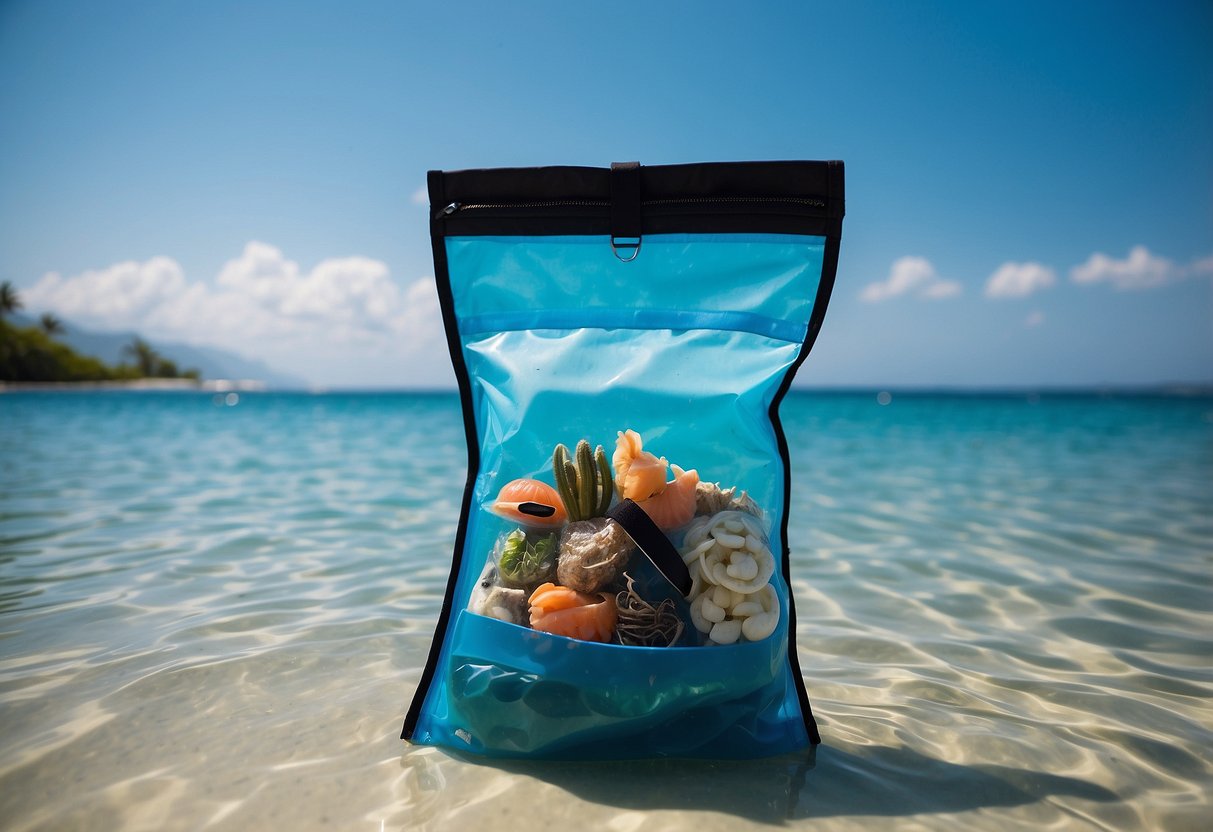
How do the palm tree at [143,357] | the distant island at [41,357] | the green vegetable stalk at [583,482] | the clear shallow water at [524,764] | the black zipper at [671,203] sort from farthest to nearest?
the palm tree at [143,357], the distant island at [41,357], the black zipper at [671,203], the green vegetable stalk at [583,482], the clear shallow water at [524,764]

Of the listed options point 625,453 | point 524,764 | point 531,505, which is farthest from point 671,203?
point 524,764

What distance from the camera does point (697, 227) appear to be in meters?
2.10

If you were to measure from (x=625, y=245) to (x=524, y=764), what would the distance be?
146 centimetres

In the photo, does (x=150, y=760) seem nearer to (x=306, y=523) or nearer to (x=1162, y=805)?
(x=1162, y=805)

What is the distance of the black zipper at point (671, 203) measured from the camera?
6.67 ft

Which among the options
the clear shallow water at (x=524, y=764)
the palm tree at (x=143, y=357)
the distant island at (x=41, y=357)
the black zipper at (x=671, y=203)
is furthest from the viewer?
the palm tree at (x=143, y=357)

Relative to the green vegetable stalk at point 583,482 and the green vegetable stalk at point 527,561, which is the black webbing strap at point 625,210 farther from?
the green vegetable stalk at point 527,561

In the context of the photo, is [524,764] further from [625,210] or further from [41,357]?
[41,357]

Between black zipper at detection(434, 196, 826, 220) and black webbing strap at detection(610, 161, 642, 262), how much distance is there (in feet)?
0.10

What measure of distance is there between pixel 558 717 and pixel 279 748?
2.93 feet

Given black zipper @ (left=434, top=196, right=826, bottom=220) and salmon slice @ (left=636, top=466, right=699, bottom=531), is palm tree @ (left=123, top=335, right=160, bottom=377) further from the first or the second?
salmon slice @ (left=636, top=466, right=699, bottom=531)

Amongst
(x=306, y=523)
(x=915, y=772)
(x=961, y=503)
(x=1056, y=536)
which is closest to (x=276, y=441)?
(x=306, y=523)

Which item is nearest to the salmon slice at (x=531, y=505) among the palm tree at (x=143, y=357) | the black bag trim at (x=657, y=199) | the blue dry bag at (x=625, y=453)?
the blue dry bag at (x=625, y=453)

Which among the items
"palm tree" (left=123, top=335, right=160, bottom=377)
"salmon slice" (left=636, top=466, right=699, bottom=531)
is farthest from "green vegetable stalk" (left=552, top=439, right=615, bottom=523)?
"palm tree" (left=123, top=335, right=160, bottom=377)
